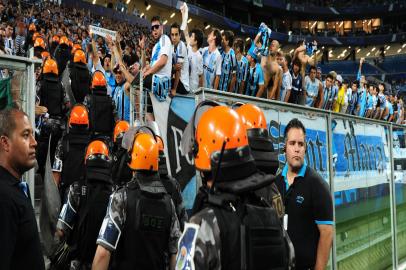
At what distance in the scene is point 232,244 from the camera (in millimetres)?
2021

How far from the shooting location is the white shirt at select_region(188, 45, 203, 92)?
25.1 ft

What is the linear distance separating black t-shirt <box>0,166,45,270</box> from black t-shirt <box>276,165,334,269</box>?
2.06m

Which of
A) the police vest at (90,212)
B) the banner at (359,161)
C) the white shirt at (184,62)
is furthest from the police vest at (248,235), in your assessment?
the white shirt at (184,62)

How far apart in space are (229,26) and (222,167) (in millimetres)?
50260

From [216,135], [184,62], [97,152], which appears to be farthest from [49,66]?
[216,135]

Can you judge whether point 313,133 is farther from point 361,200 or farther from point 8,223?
point 8,223

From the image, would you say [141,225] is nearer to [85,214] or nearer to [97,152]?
[85,214]

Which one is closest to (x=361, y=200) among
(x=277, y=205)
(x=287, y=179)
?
(x=287, y=179)

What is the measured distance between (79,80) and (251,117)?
239 inches

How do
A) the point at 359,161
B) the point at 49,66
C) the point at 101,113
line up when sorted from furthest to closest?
the point at 49,66 < the point at 101,113 < the point at 359,161

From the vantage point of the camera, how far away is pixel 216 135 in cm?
219

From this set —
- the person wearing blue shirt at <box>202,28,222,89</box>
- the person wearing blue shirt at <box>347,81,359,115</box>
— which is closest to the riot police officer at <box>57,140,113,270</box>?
the person wearing blue shirt at <box>202,28,222,89</box>

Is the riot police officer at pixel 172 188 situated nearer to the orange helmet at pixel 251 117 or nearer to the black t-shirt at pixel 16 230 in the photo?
the orange helmet at pixel 251 117

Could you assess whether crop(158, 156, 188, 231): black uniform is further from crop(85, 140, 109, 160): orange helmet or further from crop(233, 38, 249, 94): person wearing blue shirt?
crop(233, 38, 249, 94): person wearing blue shirt
